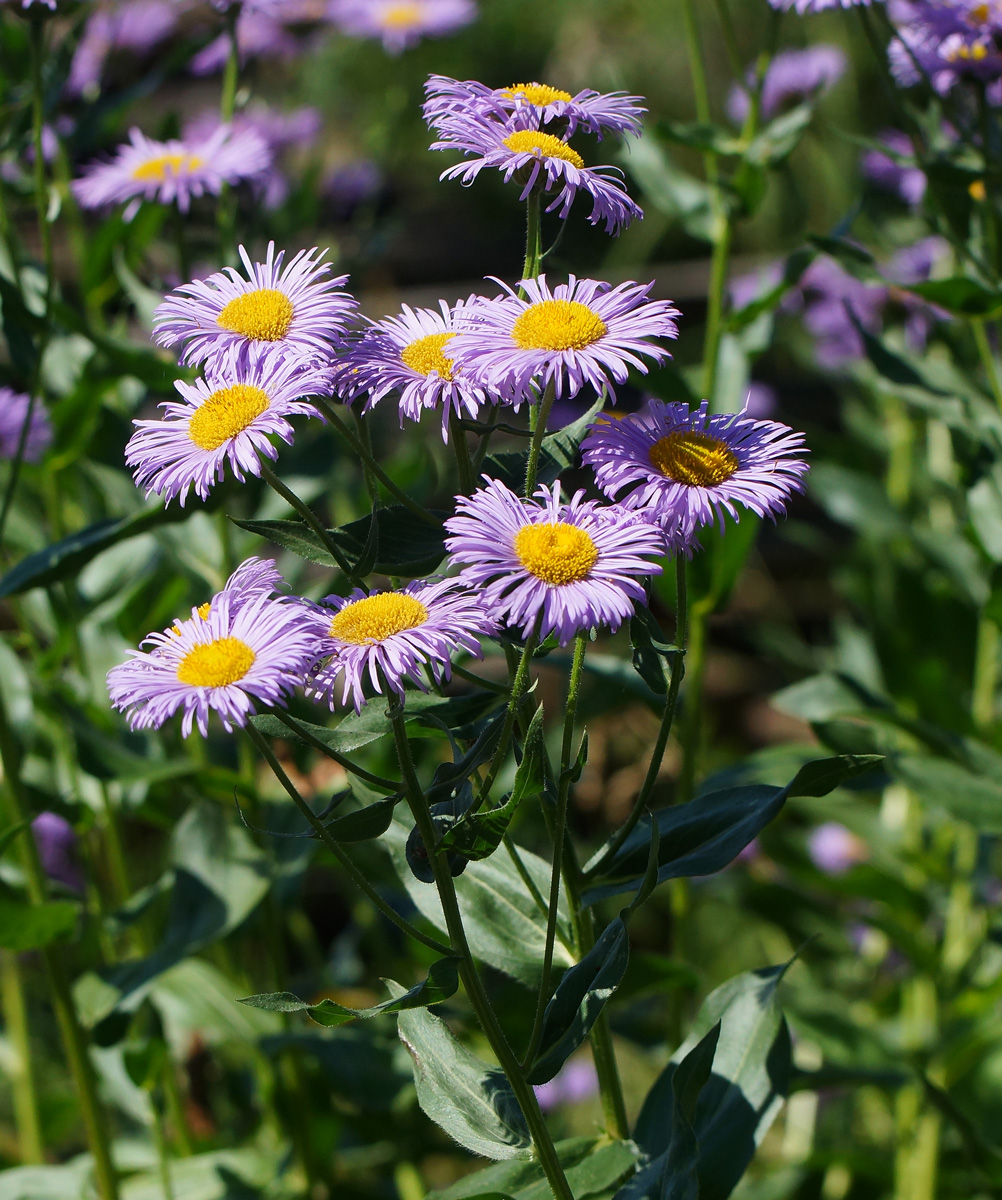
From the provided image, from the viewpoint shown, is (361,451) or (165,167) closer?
(361,451)

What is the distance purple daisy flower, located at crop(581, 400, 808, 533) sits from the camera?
514mm

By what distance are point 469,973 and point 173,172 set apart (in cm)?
83

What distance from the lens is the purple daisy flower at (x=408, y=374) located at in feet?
1.72

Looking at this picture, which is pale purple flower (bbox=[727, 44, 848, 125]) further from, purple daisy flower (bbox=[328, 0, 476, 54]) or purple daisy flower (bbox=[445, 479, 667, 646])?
purple daisy flower (bbox=[445, 479, 667, 646])

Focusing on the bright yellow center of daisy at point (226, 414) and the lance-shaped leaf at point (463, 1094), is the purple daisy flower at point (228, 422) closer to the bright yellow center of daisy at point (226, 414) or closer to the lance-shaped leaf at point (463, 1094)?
the bright yellow center of daisy at point (226, 414)

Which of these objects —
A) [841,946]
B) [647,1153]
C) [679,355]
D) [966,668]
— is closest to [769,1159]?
[841,946]

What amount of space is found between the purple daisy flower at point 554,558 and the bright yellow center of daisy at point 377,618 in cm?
3

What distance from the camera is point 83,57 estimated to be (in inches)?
67.4

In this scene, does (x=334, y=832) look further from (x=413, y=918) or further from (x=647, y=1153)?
(x=413, y=918)

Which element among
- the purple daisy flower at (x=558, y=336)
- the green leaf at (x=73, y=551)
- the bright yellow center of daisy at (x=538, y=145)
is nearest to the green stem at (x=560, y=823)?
the purple daisy flower at (x=558, y=336)

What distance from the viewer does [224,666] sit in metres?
0.49

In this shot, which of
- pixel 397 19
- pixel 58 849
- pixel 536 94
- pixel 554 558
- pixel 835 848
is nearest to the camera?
pixel 554 558

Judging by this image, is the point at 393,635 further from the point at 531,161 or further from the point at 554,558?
the point at 531,161

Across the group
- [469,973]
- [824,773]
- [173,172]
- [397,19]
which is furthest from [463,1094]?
[397,19]
